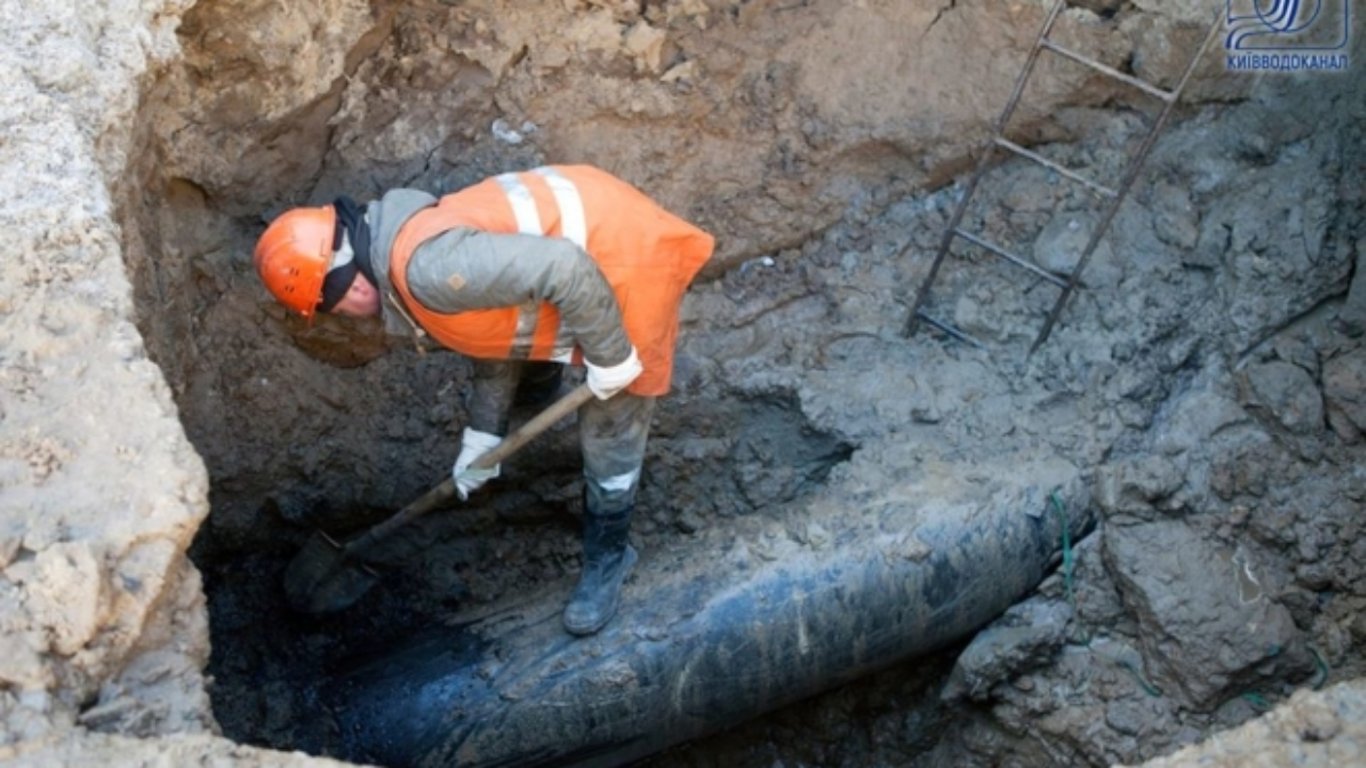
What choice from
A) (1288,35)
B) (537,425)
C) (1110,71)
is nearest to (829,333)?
(1110,71)

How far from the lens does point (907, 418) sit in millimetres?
4504

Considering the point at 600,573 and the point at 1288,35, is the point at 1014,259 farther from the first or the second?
the point at 600,573

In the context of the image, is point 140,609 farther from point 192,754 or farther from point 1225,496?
point 1225,496

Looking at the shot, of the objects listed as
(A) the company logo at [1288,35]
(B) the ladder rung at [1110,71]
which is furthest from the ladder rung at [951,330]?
(A) the company logo at [1288,35]

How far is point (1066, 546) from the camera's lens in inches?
163

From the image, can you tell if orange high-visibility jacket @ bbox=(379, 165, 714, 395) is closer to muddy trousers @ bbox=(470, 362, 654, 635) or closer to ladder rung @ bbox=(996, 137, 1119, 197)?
muddy trousers @ bbox=(470, 362, 654, 635)

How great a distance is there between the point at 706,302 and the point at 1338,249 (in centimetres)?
203

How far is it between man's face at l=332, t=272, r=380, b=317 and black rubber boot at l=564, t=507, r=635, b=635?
93cm

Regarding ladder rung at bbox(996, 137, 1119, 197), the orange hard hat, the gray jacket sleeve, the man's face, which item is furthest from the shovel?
ladder rung at bbox(996, 137, 1119, 197)

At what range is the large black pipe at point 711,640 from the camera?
3781mm

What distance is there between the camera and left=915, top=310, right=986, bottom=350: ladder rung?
473 centimetres

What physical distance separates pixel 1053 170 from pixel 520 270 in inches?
90.7

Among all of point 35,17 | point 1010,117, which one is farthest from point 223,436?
point 1010,117

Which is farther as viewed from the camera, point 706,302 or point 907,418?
point 706,302
